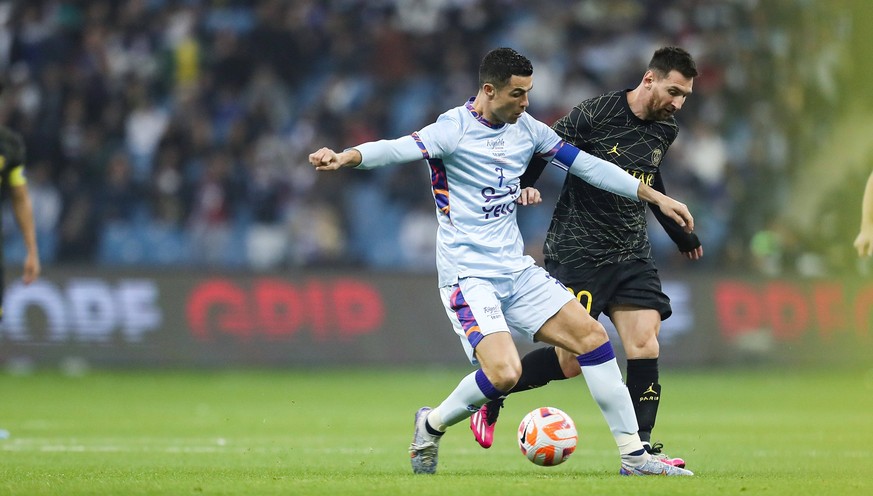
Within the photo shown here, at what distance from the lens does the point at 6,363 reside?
16922 millimetres

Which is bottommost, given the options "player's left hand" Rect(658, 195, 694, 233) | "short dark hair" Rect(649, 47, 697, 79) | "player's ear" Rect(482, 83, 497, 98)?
"player's left hand" Rect(658, 195, 694, 233)

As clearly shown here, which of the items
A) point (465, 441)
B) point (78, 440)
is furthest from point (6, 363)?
point (465, 441)

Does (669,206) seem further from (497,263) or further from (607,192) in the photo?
(497,263)

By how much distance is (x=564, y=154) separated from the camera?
774cm

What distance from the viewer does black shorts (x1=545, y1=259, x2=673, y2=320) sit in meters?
8.10

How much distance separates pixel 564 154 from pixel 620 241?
80cm

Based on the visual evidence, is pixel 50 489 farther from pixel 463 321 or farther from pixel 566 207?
pixel 566 207

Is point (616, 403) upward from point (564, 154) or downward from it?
downward

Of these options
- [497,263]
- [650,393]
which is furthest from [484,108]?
[650,393]

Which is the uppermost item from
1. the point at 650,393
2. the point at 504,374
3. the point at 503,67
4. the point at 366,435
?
the point at 503,67

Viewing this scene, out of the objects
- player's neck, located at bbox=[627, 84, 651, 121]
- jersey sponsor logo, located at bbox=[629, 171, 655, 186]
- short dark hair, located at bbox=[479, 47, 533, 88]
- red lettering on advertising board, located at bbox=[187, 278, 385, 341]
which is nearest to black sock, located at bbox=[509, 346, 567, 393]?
jersey sponsor logo, located at bbox=[629, 171, 655, 186]

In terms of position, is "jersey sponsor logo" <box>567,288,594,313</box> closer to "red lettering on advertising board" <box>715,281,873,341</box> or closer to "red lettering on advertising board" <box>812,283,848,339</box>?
"red lettering on advertising board" <box>715,281,873,341</box>

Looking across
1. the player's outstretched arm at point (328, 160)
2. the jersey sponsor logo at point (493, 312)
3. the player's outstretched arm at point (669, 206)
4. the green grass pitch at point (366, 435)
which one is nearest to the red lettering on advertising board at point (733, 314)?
the green grass pitch at point (366, 435)

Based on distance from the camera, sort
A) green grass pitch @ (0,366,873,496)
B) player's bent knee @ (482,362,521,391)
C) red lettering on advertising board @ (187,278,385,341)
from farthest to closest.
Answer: red lettering on advertising board @ (187,278,385,341) < player's bent knee @ (482,362,521,391) < green grass pitch @ (0,366,873,496)
